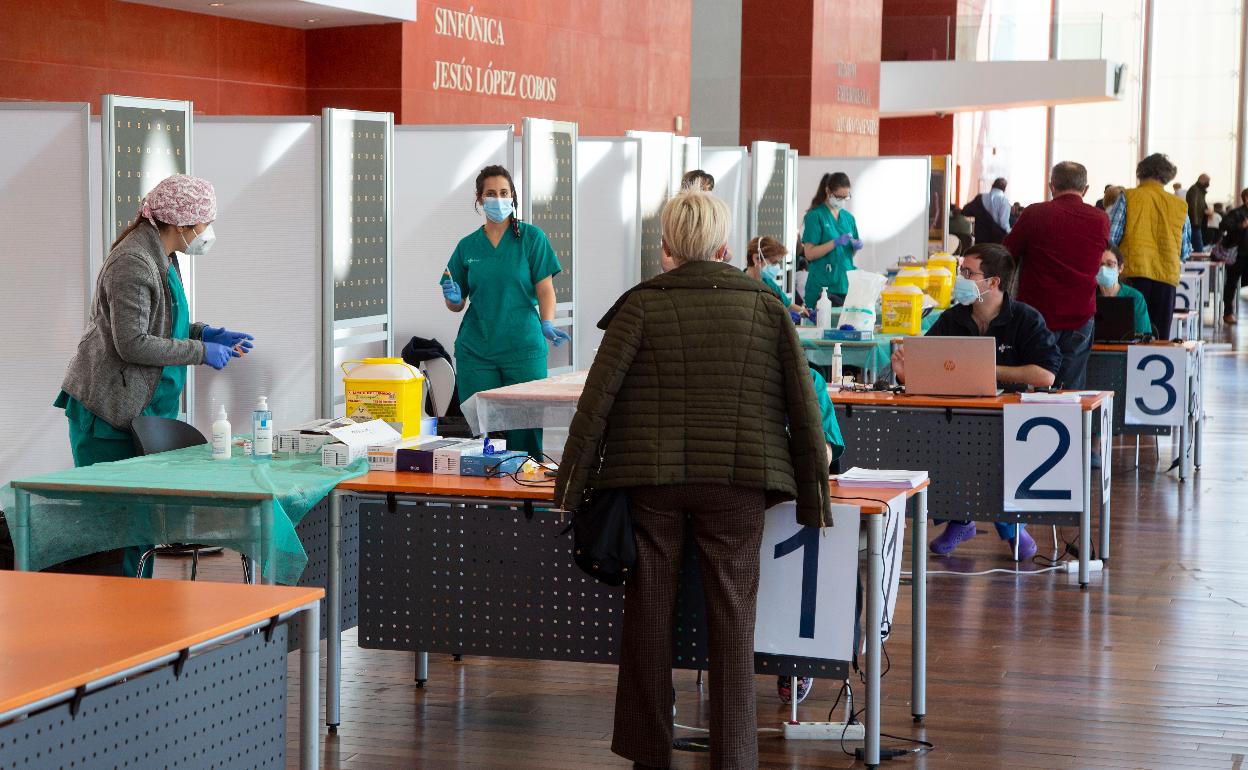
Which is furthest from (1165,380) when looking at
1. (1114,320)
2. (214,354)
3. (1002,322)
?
(214,354)

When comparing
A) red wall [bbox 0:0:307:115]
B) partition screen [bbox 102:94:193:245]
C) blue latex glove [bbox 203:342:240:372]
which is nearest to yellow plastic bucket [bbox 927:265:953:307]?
red wall [bbox 0:0:307:115]

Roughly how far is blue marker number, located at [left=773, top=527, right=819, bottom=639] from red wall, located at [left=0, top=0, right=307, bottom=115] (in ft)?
19.8

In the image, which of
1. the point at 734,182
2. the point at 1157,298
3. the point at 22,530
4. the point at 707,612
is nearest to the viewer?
the point at 707,612

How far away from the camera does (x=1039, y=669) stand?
474 centimetres

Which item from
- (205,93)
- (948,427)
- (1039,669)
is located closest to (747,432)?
(1039,669)

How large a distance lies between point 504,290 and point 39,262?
1.66 m

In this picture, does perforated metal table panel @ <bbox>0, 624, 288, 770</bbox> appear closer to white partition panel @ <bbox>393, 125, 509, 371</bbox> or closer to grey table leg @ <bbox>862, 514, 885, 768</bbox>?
grey table leg @ <bbox>862, 514, 885, 768</bbox>

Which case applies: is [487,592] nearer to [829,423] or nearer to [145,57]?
[829,423]

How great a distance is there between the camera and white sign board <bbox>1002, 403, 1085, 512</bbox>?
5504 mm

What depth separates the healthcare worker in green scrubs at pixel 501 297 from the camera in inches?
245

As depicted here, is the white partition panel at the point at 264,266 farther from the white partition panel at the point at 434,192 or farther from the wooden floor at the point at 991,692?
the white partition panel at the point at 434,192

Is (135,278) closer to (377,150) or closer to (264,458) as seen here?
(264,458)

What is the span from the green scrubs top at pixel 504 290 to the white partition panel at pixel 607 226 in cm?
206

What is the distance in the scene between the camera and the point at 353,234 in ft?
19.7
